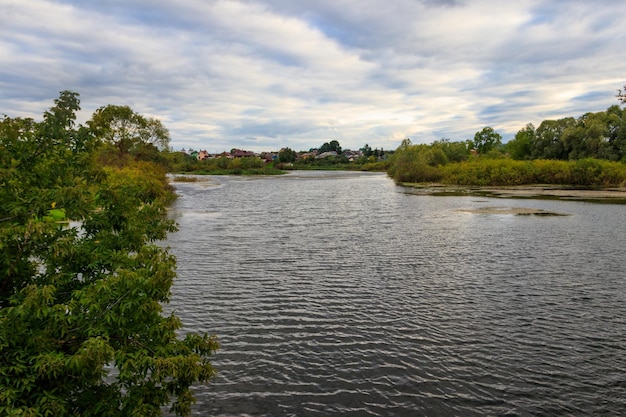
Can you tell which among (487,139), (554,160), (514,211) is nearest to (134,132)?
→ (514,211)

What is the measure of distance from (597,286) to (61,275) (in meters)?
25.6

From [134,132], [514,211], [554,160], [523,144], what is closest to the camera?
[514,211]

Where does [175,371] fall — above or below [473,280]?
above

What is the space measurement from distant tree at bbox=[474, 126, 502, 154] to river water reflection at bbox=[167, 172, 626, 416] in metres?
151

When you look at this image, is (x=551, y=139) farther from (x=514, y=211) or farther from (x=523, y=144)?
(x=514, y=211)

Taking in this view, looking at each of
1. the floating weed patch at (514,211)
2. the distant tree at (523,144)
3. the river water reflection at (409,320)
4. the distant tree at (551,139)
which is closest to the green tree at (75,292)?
the river water reflection at (409,320)

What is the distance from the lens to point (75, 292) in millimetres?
7980

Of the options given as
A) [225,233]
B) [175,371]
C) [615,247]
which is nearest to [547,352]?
[175,371]

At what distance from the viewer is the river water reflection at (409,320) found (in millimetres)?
13141

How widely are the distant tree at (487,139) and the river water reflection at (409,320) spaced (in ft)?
495

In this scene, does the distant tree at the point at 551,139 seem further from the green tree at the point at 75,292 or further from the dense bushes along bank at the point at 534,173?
the green tree at the point at 75,292

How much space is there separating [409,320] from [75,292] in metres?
14.5

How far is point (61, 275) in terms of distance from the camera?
8422 millimetres

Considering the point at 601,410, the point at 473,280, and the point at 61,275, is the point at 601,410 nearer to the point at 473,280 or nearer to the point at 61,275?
the point at 473,280
